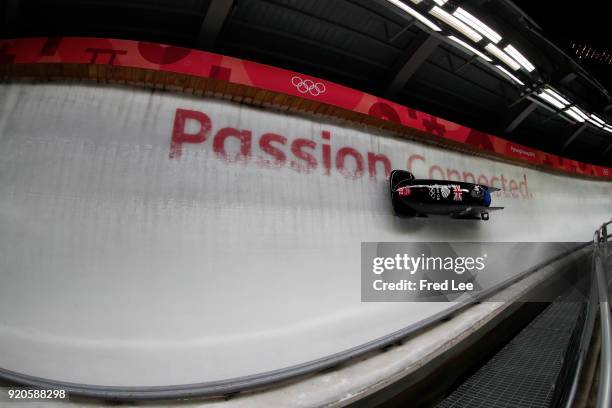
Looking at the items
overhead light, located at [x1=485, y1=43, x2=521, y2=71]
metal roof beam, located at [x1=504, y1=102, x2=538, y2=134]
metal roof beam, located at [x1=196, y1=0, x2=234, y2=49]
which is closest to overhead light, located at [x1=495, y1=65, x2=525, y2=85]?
overhead light, located at [x1=485, y1=43, x2=521, y2=71]

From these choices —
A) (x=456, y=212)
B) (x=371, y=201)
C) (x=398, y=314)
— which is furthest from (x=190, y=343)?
(x=456, y=212)

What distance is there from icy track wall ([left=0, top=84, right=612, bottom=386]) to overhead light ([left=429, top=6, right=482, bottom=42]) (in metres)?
1.97

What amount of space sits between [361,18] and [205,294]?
4.55m

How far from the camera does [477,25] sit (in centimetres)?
373

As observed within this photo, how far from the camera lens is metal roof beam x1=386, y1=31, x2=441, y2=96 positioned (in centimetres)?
466

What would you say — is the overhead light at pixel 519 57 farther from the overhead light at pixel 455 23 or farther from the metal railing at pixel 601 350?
the metal railing at pixel 601 350

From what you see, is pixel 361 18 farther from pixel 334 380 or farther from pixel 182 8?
pixel 334 380

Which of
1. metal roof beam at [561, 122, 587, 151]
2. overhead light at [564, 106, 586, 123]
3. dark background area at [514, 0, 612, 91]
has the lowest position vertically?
overhead light at [564, 106, 586, 123]

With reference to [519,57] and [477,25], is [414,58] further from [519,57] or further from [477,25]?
[519,57]

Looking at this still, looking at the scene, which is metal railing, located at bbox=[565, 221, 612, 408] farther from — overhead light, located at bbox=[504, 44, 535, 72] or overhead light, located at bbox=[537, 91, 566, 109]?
overhead light, located at bbox=[537, 91, 566, 109]

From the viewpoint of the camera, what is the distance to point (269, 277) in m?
2.73

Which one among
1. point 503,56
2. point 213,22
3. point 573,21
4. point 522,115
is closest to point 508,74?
point 503,56

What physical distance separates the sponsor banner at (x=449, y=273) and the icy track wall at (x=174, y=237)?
0.16 m

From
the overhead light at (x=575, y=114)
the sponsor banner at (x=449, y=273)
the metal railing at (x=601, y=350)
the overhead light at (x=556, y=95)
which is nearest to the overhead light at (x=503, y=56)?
the overhead light at (x=556, y=95)
